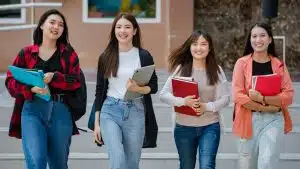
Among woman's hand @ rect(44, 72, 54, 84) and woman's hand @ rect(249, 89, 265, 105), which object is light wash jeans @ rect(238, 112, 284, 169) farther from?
woman's hand @ rect(44, 72, 54, 84)

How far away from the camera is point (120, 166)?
552 centimetres

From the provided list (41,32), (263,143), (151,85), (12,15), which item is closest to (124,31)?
(151,85)

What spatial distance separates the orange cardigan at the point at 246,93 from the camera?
5.86m

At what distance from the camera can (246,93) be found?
5.95 meters

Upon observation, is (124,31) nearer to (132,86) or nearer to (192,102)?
(132,86)

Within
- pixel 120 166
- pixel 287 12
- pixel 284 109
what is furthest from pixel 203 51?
pixel 287 12

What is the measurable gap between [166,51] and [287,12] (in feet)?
7.26

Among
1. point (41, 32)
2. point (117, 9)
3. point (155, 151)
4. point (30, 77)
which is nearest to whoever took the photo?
point (30, 77)

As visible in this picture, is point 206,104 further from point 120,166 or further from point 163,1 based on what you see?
point 163,1

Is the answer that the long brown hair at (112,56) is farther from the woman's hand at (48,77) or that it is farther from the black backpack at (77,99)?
the woman's hand at (48,77)

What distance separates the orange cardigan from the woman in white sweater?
0.39 feet

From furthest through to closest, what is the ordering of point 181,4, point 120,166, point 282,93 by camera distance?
point 181,4
point 282,93
point 120,166

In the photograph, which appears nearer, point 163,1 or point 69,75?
point 69,75

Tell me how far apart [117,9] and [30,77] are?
633cm
